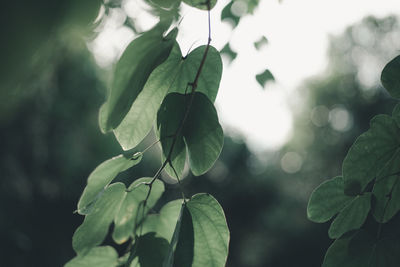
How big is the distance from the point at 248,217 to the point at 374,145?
10531mm

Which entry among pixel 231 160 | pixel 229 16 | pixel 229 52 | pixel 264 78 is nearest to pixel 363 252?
pixel 264 78

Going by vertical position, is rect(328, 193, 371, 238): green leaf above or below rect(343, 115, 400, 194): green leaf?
below

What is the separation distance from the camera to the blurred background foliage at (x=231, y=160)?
20.0ft

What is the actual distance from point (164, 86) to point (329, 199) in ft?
1.15

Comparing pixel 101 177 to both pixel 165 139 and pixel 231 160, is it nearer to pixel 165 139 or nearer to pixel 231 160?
pixel 165 139

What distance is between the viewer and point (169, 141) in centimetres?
49

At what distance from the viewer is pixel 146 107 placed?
0.50 m

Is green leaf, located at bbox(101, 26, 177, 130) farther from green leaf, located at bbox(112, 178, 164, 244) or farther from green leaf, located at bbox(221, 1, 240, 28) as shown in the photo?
green leaf, located at bbox(221, 1, 240, 28)

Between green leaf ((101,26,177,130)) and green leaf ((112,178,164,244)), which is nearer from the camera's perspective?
green leaf ((101,26,177,130))

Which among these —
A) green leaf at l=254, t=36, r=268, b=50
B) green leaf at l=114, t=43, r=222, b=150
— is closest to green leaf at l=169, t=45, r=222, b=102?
green leaf at l=114, t=43, r=222, b=150

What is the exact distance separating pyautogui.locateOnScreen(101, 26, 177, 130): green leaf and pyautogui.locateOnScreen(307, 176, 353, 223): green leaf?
36 centimetres

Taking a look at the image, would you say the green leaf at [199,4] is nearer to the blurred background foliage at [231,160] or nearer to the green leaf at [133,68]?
the green leaf at [133,68]

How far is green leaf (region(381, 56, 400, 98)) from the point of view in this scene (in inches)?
19.4

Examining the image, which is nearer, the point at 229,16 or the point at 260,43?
the point at 229,16
